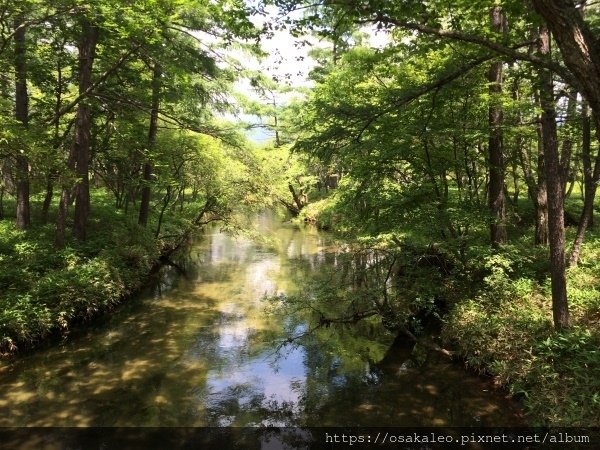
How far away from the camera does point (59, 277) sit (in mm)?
11375

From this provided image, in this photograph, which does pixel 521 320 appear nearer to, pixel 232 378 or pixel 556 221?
pixel 556 221

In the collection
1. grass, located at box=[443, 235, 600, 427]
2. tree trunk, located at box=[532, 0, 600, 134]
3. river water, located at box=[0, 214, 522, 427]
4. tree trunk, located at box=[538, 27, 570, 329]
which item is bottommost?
river water, located at box=[0, 214, 522, 427]

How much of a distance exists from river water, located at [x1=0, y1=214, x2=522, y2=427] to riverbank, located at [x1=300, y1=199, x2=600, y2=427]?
606 mm

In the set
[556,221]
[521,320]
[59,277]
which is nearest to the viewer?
[556,221]

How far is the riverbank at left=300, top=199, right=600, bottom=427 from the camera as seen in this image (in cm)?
686

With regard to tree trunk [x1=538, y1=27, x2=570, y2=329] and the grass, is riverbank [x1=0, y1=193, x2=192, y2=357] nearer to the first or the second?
the grass

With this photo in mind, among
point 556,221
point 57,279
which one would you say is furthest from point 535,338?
point 57,279

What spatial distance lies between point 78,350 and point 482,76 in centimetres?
1164

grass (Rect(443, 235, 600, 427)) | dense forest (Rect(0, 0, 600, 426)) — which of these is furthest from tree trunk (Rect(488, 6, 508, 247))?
grass (Rect(443, 235, 600, 427))

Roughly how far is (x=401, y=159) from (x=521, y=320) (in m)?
4.83

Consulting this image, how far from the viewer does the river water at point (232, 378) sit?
772cm

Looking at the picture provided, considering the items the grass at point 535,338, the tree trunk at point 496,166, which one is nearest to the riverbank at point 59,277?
the grass at point 535,338

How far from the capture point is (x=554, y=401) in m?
6.74

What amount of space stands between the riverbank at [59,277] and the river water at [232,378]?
523 millimetres
